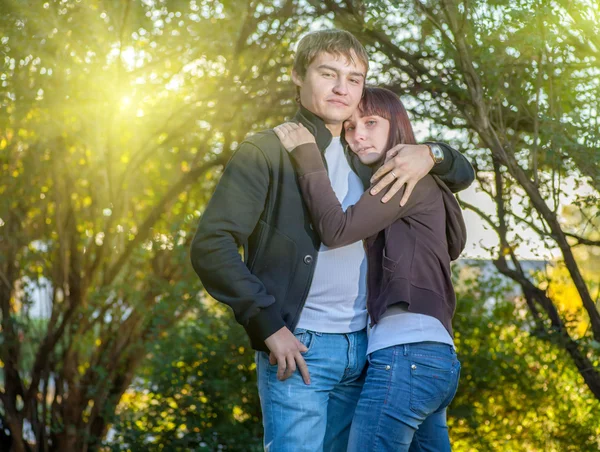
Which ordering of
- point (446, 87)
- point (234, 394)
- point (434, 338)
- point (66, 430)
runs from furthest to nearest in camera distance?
point (66, 430) → point (234, 394) → point (446, 87) → point (434, 338)

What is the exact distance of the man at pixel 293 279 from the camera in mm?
2352

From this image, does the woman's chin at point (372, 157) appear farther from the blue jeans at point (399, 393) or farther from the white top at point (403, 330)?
the blue jeans at point (399, 393)

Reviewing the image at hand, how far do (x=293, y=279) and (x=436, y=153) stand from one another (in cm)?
64

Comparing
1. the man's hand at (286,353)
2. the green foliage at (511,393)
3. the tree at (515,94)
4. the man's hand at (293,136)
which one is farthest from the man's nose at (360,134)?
the green foliage at (511,393)

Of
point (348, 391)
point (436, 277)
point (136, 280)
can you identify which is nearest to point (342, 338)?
point (348, 391)

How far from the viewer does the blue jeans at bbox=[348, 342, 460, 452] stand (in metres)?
2.27

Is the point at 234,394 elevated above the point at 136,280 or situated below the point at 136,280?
below

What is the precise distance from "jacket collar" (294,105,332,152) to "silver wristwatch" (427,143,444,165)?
1.16ft

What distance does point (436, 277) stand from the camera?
2482 millimetres

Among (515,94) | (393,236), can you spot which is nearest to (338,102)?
(393,236)

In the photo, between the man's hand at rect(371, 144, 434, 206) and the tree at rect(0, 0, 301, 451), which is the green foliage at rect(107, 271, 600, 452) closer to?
the tree at rect(0, 0, 301, 451)

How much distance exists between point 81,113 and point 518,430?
155 inches

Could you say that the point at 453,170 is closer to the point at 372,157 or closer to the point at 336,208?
the point at 372,157

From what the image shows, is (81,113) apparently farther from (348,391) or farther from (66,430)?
(348,391)
